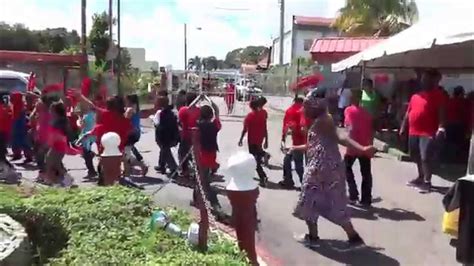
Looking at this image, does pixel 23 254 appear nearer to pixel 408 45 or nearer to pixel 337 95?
pixel 408 45

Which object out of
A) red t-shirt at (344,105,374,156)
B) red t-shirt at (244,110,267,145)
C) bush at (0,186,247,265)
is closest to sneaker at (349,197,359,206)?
red t-shirt at (344,105,374,156)

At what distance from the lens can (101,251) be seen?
A: 3572 millimetres

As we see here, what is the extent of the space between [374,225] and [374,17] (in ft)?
90.1

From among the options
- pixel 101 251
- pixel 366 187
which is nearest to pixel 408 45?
pixel 366 187

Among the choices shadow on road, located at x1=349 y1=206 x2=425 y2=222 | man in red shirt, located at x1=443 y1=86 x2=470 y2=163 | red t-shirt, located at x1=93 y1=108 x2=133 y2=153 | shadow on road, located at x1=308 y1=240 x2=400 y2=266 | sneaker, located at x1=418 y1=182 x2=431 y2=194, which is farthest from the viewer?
man in red shirt, located at x1=443 y1=86 x2=470 y2=163

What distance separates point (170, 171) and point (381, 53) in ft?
13.9

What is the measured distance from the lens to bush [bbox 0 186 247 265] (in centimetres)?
343

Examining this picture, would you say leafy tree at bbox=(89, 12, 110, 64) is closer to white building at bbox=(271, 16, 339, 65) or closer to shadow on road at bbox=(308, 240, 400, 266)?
white building at bbox=(271, 16, 339, 65)

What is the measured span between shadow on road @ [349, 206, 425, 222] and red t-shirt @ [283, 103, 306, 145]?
1601 mm

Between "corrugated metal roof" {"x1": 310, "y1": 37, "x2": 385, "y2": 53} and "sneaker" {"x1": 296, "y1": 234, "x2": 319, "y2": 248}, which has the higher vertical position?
"corrugated metal roof" {"x1": 310, "y1": 37, "x2": 385, "y2": 53}

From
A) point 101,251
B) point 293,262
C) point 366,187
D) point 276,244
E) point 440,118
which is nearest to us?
point 101,251

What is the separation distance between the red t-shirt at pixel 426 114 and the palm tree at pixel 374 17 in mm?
22936

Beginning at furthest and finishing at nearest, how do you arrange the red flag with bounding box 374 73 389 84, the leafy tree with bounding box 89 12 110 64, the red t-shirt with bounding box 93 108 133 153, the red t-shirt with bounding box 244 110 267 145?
the leafy tree with bounding box 89 12 110 64
the red flag with bounding box 374 73 389 84
the red t-shirt with bounding box 244 110 267 145
the red t-shirt with bounding box 93 108 133 153

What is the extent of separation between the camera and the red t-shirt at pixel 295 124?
10289mm
